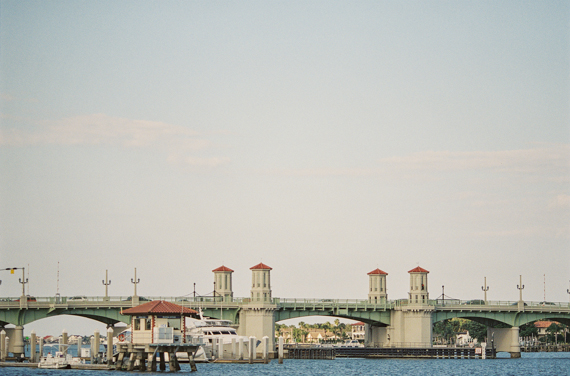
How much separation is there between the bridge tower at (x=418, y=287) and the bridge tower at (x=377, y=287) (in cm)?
455

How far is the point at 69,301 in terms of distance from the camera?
365 ft

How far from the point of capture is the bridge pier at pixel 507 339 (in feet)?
431

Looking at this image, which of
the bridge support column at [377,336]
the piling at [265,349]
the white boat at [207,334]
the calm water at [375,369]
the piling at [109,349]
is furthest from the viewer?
the bridge support column at [377,336]

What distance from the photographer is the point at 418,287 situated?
125625mm

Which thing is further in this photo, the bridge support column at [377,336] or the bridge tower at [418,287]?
the bridge support column at [377,336]

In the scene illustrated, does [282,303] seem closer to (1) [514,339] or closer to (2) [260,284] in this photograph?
(2) [260,284]

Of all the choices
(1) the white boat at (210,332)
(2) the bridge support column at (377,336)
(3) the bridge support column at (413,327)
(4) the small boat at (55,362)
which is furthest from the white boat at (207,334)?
(2) the bridge support column at (377,336)

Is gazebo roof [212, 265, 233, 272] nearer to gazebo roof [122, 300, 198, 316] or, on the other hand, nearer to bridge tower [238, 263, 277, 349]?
bridge tower [238, 263, 277, 349]

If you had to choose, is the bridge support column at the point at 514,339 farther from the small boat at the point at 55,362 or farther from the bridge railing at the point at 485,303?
the small boat at the point at 55,362

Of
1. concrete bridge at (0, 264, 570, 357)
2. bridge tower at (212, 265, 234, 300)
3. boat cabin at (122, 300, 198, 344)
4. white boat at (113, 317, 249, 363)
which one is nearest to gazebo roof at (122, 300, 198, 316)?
boat cabin at (122, 300, 198, 344)

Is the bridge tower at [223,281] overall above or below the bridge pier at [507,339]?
above

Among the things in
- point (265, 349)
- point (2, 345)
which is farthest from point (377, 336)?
point (2, 345)

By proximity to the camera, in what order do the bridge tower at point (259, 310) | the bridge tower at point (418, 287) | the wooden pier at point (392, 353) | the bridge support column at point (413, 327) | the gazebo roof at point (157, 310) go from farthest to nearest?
1. the bridge tower at point (418, 287)
2. the bridge support column at point (413, 327)
3. the wooden pier at point (392, 353)
4. the bridge tower at point (259, 310)
5. the gazebo roof at point (157, 310)

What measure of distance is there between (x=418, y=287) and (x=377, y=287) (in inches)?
258
